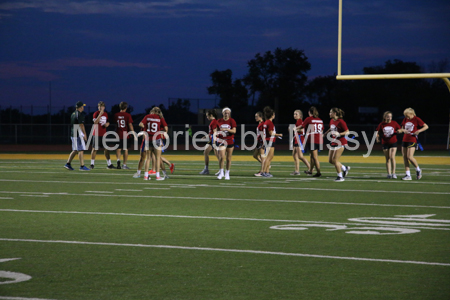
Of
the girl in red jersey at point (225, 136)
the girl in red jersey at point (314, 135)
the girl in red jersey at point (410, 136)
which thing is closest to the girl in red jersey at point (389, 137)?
the girl in red jersey at point (410, 136)

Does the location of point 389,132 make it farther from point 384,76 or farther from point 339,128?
point 384,76

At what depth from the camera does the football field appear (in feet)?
17.0

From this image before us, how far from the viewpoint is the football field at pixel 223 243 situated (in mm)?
5184

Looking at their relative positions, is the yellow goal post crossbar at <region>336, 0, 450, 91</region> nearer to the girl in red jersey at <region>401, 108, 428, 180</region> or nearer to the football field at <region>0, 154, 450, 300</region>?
the girl in red jersey at <region>401, 108, 428, 180</region>

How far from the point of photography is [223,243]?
7.11 meters

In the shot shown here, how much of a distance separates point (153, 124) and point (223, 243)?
318 inches

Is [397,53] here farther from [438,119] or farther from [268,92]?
[268,92]

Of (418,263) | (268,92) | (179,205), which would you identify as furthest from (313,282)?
(268,92)

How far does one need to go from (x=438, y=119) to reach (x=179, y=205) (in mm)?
44372

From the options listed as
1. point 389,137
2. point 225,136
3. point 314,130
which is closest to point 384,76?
point 389,137

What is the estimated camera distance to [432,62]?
1498 centimetres

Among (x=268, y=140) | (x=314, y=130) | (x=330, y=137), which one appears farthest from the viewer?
(x=314, y=130)

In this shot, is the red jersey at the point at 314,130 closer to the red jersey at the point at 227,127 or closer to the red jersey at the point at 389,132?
the red jersey at the point at 389,132

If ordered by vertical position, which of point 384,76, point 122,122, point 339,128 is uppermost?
point 384,76
